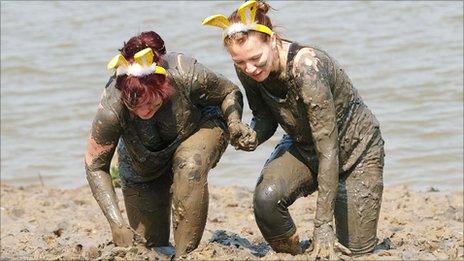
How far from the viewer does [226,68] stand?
14141mm

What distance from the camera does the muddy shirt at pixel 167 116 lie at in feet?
20.5

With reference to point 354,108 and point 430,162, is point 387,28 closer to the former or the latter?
point 430,162

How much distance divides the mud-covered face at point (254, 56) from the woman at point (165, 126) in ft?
1.35

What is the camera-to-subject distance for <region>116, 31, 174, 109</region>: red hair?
596 cm

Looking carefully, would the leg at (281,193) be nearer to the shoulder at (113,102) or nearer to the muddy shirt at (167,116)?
the muddy shirt at (167,116)

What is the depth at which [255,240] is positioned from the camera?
7613 millimetres

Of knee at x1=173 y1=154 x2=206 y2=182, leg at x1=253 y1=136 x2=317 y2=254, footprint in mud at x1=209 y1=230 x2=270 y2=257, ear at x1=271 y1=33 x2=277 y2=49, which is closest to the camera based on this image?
ear at x1=271 y1=33 x2=277 y2=49

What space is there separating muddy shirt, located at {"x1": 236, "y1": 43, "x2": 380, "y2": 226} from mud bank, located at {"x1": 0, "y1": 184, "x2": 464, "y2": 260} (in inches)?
23.0

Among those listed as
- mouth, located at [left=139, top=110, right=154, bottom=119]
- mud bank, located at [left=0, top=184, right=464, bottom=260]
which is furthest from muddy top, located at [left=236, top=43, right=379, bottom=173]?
mud bank, located at [left=0, top=184, right=464, bottom=260]

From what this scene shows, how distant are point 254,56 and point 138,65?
2.32ft

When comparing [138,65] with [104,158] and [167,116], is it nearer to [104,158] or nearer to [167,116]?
[167,116]

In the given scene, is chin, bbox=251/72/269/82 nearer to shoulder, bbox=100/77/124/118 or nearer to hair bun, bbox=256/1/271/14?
hair bun, bbox=256/1/271/14

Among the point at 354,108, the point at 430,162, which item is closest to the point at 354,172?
the point at 354,108

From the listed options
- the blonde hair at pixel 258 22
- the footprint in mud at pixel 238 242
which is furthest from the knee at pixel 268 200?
the blonde hair at pixel 258 22
